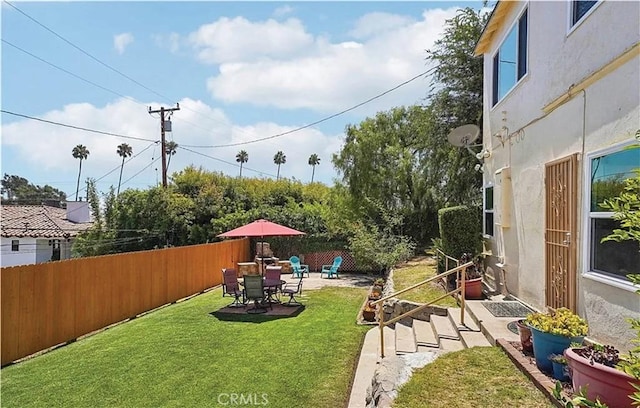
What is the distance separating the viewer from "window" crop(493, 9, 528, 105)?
7.51 meters

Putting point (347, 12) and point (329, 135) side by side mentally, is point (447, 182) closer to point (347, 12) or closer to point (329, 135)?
point (329, 135)

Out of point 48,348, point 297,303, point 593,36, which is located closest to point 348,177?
point 297,303

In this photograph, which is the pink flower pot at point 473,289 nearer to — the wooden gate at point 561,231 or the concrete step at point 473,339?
the wooden gate at point 561,231

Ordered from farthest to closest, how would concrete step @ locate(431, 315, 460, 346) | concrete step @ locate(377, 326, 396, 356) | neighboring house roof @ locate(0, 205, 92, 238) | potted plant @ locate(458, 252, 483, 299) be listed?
neighboring house roof @ locate(0, 205, 92, 238) < potted plant @ locate(458, 252, 483, 299) < concrete step @ locate(377, 326, 396, 356) < concrete step @ locate(431, 315, 460, 346)

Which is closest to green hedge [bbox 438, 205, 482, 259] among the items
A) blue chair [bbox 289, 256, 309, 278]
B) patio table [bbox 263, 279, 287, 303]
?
patio table [bbox 263, 279, 287, 303]

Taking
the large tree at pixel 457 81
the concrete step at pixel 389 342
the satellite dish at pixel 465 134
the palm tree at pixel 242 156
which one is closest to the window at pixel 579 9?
the satellite dish at pixel 465 134

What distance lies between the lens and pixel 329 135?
22375 millimetres

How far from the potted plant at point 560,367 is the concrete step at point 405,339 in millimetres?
2682

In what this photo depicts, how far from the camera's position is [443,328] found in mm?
6645

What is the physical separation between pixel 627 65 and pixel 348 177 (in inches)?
657

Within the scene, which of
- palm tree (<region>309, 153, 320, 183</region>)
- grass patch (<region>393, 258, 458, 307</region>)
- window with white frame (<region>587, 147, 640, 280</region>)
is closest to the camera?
window with white frame (<region>587, 147, 640, 280</region>)

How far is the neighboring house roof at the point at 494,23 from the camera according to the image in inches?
322

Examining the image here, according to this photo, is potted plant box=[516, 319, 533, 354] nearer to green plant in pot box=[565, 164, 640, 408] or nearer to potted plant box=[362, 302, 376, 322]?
green plant in pot box=[565, 164, 640, 408]
